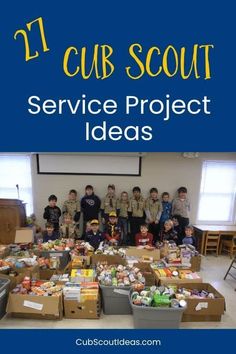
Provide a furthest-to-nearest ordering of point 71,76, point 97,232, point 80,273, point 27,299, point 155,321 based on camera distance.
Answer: point 97,232 < point 80,273 < point 27,299 < point 155,321 < point 71,76

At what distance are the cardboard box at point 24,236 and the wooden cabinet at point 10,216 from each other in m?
0.43

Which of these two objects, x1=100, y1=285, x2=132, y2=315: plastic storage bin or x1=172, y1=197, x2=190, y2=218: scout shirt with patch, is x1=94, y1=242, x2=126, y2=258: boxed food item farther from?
x1=172, y1=197, x2=190, y2=218: scout shirt with patch

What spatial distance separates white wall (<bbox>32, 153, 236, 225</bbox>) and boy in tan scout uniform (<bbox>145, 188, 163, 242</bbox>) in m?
0.30

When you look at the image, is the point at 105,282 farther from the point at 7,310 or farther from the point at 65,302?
the point at 7,310

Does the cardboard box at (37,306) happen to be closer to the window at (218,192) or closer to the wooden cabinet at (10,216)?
the wooden cabinet at (10,216)

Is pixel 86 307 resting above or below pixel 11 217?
below

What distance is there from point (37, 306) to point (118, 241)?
1.71 metres

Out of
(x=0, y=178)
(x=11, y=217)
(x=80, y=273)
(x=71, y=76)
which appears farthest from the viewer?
(x=0, y=178)

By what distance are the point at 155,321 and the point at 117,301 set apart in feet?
1.60

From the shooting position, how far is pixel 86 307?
264cm

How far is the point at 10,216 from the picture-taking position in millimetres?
4441

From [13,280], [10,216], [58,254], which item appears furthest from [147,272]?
[10,216]

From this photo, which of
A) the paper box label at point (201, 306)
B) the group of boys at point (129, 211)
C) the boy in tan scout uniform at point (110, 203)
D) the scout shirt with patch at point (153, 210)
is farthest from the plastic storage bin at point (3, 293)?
the scout shirt with patch at point (153, 210)

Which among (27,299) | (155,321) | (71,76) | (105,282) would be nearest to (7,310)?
(27,299)
